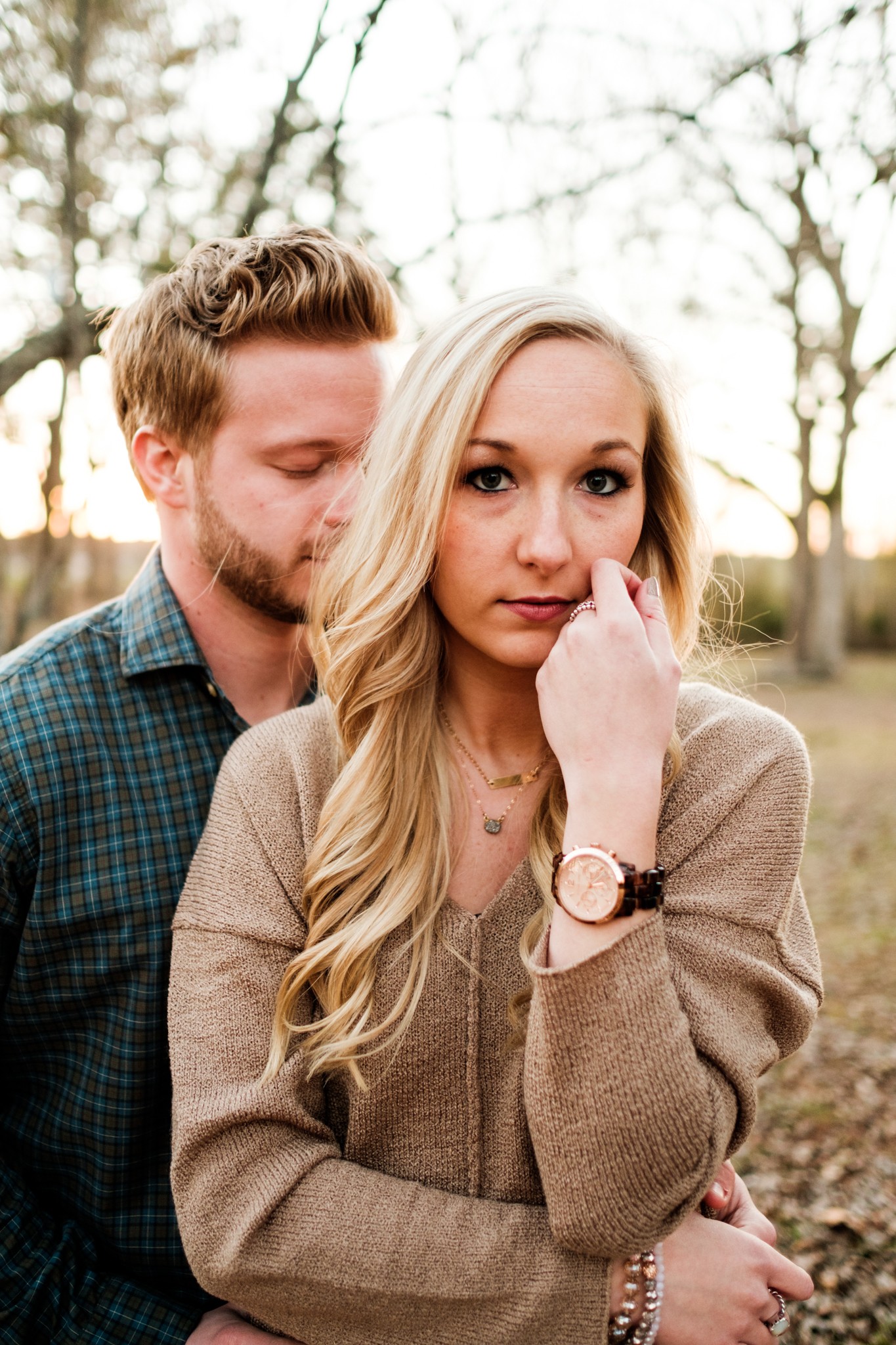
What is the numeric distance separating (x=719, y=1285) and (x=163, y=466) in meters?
2.26

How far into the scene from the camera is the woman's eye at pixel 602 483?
6.15 feet

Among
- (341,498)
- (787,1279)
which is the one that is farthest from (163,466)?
(787,1279)

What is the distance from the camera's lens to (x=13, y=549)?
1780cm

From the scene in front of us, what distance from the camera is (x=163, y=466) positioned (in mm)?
2709

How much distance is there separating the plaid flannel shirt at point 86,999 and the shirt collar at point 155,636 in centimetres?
12

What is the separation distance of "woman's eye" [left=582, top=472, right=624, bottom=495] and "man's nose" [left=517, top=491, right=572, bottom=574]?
103mm

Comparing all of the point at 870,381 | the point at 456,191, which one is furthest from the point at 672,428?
the point at 870,381

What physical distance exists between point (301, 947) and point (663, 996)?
0.68 metres

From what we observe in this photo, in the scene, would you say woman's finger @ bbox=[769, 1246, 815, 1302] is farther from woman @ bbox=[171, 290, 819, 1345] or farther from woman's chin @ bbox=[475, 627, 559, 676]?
woman's chin @ bbox=[475, 627, 559, 676]

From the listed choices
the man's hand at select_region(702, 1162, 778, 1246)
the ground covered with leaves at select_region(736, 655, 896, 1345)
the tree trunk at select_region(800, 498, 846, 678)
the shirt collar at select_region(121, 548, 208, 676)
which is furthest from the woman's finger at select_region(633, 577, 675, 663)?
the tree trunk at select_region(800, 498, 846, 678)

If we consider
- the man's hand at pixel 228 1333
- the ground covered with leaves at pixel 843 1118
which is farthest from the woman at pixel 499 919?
the ground covered with leaves at pixel 843 1118

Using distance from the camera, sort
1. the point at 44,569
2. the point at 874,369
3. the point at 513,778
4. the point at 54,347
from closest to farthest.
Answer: the point at 513,778, the point at 54,347, the point at 44,569, the point at 874,369

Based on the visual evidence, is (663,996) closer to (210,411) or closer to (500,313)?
(500,313)

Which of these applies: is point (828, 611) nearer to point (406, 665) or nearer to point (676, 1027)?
point (406, 665)
